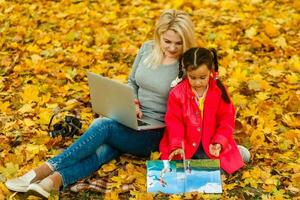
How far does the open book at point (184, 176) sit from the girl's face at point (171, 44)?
2.80ft

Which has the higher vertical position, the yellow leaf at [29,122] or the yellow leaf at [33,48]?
the yellow leaf at [33,48]

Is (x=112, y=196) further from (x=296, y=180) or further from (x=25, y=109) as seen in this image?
(x=25, y=109)

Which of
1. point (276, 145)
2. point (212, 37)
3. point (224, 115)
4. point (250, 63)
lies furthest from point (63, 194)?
point (212, 37)

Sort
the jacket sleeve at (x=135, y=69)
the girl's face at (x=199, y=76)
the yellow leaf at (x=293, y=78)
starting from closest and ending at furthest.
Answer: the girl's face at (x=199, y=76) → the jacket sleeve at (x=135, y=69) → the yellow leaf at (x=293, y=78)

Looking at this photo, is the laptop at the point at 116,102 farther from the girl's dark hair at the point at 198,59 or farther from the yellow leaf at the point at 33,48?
the yellow leaf at the point at 33,48

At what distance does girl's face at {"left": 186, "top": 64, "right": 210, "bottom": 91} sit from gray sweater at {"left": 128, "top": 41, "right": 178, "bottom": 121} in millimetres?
329

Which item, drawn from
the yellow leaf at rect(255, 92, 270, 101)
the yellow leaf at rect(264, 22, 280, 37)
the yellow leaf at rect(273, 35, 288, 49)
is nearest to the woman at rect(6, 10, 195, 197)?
the yellow leaf at rect(255, 92, 270, 101)

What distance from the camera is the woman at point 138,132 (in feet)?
13.6

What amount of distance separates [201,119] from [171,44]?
63cm

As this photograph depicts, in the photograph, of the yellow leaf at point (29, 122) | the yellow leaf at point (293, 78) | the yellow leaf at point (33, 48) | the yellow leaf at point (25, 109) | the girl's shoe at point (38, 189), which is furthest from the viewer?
the yellow leaf at point (33, 48)

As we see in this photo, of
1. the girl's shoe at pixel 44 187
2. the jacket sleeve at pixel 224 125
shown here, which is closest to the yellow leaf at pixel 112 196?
the girl's shoe at pixel 44 187

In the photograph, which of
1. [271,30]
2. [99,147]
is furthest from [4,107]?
[271,30]

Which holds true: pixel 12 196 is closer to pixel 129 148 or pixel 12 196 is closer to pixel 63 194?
pixel 63 194

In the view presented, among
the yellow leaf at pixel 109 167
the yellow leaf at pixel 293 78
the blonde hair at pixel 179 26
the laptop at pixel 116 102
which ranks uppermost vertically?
the blonde hair at pixel 179 26
